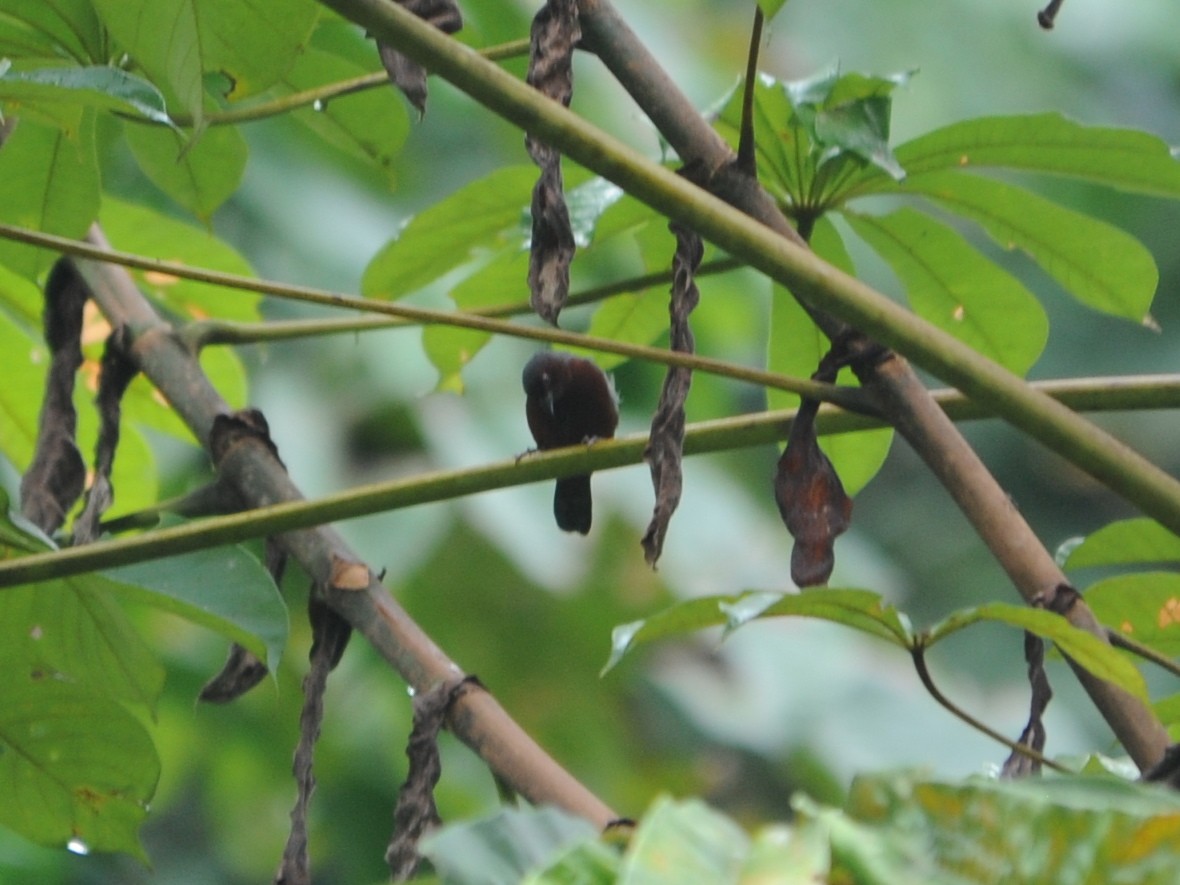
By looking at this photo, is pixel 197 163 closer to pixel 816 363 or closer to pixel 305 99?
pixel 305 99

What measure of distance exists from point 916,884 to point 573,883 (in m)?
0.08

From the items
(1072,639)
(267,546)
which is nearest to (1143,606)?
(1072,639)

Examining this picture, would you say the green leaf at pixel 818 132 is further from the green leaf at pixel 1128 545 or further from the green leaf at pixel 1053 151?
the green leaf at pixel 1128 545

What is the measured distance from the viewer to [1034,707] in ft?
2.49

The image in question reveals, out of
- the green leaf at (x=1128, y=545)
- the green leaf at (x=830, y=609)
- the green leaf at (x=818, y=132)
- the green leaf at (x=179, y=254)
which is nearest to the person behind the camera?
the green leaf at (x=830, y=609)

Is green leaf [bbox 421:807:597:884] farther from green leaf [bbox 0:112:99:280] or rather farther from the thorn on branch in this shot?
green leaf [bbox 0:112:99:280]

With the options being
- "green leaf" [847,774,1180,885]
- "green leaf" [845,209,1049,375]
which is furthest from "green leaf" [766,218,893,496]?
"green leaf" [847,774,1180,885]

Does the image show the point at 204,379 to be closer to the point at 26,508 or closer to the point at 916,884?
the point at 26,508

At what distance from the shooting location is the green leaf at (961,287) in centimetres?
98

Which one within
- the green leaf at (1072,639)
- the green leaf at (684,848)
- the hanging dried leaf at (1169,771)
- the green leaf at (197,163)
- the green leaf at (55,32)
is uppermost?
the green leaf at (197,163)

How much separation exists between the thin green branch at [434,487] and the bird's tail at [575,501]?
0.61 feet

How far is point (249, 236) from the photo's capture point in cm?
314

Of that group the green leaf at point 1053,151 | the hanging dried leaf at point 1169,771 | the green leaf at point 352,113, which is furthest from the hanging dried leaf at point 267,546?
the hanging dried leaf at point 1169,771

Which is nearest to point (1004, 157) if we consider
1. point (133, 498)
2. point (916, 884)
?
point (916, 884)
